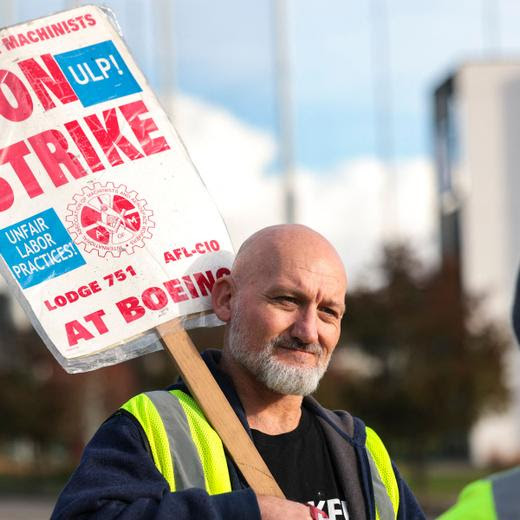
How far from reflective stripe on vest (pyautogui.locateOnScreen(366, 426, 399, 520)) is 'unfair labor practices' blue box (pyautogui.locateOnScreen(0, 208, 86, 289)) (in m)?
0.80

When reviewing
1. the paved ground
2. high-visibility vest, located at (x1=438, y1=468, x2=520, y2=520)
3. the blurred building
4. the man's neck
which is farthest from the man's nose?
the blurred building

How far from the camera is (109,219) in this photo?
3197 mm

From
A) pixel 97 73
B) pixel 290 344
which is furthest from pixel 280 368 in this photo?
pixel 97 73

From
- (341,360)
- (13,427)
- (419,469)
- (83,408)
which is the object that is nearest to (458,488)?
(419,469)

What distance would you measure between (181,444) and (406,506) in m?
0.60

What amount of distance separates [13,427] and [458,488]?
13.4m

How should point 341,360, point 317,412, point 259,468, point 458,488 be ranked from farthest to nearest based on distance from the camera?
point 341,360 < point 458,488 < point 317,412 < point 259,468

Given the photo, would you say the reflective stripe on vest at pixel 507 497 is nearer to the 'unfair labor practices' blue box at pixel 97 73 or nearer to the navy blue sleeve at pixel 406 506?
the navy blue sleeve at pixel 406 506

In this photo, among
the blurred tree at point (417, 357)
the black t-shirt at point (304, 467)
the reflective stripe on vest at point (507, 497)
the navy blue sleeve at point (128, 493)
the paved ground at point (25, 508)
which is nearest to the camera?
the reflective stripe on vest at point (507, 497)

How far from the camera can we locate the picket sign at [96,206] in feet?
10.3

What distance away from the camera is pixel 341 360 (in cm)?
2786

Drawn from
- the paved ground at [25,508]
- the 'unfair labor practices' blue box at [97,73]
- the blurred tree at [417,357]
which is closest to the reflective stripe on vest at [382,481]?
the 'unfair labor practices' blue box at [97,73]

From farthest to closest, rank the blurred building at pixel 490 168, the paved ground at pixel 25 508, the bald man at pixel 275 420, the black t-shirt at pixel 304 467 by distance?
the blurred building at pixel 490 168 < the paved ground at pixel 25 508 < the black t-shirt at pixel 304 467 < the bald man at pixel 275 420

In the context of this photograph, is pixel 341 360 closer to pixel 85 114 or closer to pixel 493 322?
pixel 493 322
